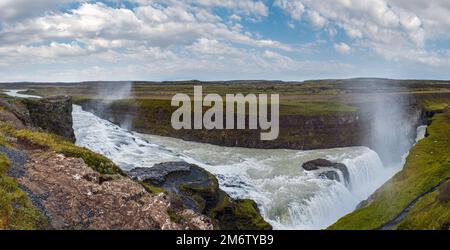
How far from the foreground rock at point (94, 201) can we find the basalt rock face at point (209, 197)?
1253cm

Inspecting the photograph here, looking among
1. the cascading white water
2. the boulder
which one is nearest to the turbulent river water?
the cascading white water

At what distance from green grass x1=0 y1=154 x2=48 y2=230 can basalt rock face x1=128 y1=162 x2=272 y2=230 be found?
1622 cm

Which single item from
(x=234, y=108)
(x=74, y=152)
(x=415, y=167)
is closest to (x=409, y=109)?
(x=234, y=108)

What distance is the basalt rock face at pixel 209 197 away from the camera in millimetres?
30703

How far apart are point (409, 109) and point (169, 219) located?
91.5m

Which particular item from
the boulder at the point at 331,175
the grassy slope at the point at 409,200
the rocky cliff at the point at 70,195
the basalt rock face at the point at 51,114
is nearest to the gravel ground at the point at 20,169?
the rocky cliff at the point at 70,195

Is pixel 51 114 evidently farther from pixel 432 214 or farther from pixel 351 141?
pixel 351 141

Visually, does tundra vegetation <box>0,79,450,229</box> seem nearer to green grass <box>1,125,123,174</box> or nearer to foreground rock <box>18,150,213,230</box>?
green grass <box>1,125,123,174</box>

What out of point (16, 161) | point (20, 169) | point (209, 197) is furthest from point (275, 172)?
point (20, 169)

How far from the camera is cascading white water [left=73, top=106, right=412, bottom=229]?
36.8 metres

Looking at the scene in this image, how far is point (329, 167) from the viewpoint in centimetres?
5066

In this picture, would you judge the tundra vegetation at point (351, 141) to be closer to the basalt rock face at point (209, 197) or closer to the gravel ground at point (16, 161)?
the basalt rock face at point (209, 197)

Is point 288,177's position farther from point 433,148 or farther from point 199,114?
point 199,114

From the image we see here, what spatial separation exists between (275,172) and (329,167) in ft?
24.3
